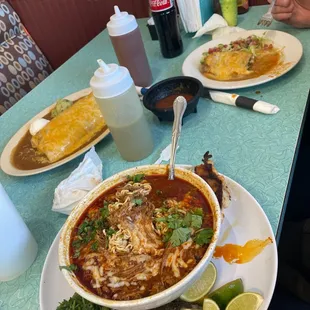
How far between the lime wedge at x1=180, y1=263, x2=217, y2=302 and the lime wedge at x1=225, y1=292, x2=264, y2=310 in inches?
2.8

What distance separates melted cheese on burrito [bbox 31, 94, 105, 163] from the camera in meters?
1.27

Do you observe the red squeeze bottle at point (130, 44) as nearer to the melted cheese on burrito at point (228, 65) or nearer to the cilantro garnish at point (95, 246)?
the melted cheese on burrito at point (228, 65)

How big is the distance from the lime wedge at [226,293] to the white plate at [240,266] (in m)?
0.02

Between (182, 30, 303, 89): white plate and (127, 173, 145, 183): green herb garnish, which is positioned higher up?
(127, 173, 145, 183): green herb garnish

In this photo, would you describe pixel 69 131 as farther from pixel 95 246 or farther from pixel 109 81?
pixel 95 246

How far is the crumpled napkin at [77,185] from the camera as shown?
1.03 metres

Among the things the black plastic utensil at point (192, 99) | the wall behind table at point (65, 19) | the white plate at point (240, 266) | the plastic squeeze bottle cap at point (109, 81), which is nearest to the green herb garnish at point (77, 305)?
the white plate at point (240, 266)

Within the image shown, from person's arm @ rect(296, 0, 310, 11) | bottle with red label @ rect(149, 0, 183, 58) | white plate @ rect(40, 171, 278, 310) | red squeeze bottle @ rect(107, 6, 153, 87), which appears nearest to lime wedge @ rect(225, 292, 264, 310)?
white plate @ rect(40, 171, 278, 310)

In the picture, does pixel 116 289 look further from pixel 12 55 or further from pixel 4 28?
pixel 4 28

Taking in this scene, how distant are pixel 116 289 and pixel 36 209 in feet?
1.68

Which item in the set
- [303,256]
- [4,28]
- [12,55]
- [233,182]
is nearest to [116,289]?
[233,182]

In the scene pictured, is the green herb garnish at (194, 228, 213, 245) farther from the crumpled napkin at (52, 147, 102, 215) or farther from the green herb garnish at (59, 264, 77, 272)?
the crumpled napkin at (52, 147, 102, 215)

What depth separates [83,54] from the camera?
209 centimetres

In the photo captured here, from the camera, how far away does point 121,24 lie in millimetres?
1391
